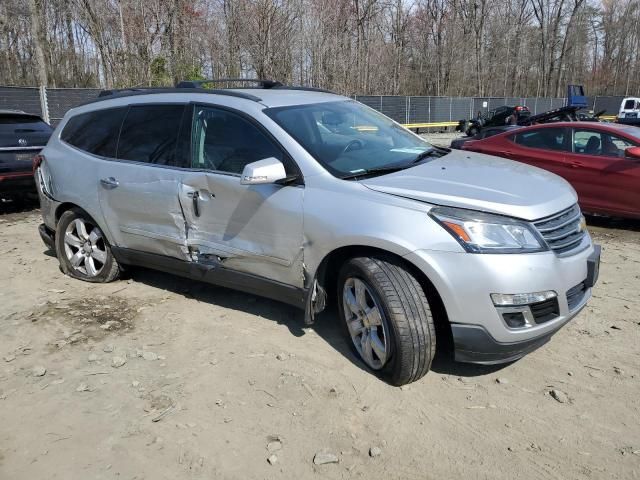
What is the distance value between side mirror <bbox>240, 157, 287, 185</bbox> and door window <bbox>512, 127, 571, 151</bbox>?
553 centimetres

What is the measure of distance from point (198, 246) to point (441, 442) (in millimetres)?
2293

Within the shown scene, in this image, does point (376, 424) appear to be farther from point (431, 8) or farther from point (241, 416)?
point (431, 8)

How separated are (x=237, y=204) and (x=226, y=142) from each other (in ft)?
1.69

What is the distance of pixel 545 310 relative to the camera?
3100 mm

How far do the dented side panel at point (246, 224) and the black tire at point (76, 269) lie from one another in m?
1.29

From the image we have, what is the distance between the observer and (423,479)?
2.61 meters

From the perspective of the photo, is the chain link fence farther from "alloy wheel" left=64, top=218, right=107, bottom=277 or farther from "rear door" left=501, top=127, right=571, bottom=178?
"rear door" left=501, top=127, right=571, bottom=178

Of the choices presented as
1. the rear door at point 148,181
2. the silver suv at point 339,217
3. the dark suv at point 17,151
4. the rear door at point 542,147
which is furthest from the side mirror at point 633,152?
the dark suv at point 17,151

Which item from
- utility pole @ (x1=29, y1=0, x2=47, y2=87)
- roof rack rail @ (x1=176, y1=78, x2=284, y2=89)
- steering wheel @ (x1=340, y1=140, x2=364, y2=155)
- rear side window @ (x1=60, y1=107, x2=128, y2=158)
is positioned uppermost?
utility pole @ (x1=29, y1=0, x2=47, y2=87)

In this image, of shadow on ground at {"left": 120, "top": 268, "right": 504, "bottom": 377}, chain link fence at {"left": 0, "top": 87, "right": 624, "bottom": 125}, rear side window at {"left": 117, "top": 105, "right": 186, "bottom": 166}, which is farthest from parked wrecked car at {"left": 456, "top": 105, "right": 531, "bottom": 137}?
rear side window at {"left": 117, "top": 105, "right": 186, "bottom": 166}

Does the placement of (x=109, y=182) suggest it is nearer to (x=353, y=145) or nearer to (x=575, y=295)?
(x=353, y=145)

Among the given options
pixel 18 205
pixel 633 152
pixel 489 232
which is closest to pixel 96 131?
pixel 489 232

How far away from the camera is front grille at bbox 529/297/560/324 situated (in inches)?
120

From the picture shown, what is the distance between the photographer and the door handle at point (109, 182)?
463cm
